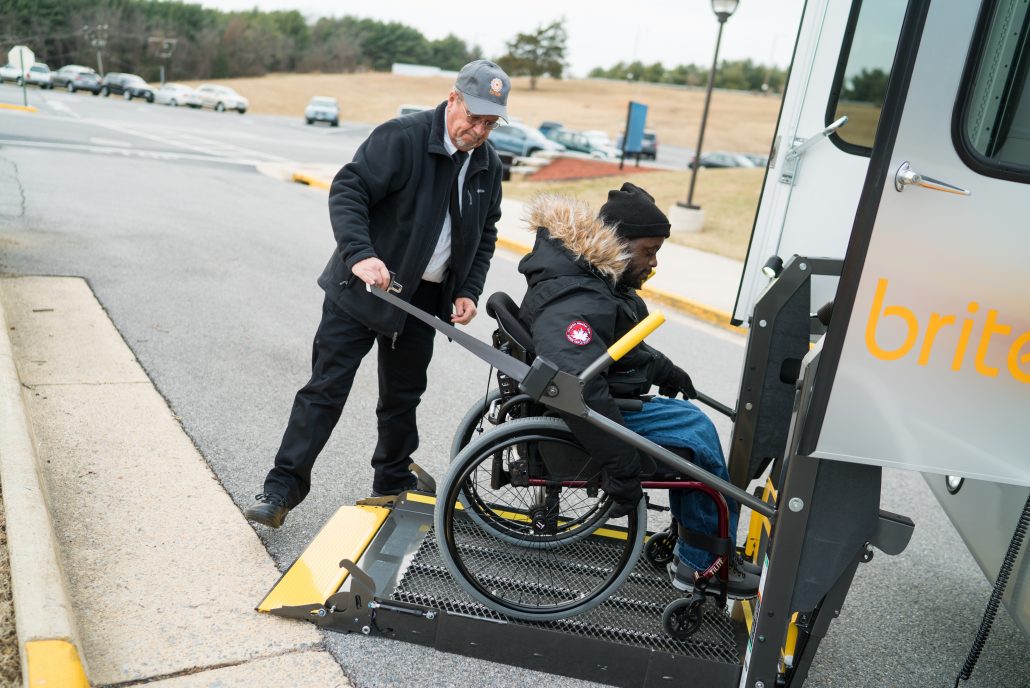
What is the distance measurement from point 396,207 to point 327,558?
137 centimetres

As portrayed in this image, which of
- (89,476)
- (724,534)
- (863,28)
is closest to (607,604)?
(724,534)

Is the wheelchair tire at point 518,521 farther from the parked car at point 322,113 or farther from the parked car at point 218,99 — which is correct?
the parked car at point 218,99

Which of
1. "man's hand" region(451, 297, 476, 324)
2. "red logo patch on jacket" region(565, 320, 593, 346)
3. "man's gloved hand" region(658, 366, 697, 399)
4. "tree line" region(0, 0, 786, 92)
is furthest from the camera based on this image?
"tree line" region(0, 0, 786, 92)

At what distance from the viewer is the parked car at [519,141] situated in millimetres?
29203

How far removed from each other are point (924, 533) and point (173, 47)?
7472cm

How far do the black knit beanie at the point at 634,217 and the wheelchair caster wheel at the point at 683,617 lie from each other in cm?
123

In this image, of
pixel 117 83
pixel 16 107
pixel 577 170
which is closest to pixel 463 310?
pixel 577 170

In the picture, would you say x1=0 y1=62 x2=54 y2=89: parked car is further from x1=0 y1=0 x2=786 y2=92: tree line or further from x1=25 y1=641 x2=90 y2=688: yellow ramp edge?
x1=25 y1=641 x2=90 y2=688: yellow ramp edge

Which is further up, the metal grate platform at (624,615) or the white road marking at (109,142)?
the metal grate platform at (624,615)

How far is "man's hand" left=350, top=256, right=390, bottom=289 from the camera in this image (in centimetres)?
306

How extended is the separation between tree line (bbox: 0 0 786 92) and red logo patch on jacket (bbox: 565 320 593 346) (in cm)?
2617

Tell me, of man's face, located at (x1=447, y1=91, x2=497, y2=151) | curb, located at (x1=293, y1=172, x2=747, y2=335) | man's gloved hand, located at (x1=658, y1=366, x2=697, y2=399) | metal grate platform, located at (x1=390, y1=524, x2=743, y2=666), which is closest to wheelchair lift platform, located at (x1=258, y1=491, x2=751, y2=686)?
metal grate platform, located at (x1=390, y1=524, x2=743, y2=666)

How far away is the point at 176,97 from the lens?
46.2m

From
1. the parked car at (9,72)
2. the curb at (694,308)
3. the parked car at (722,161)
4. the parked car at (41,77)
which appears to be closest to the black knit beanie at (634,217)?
the curb at (694,308)
